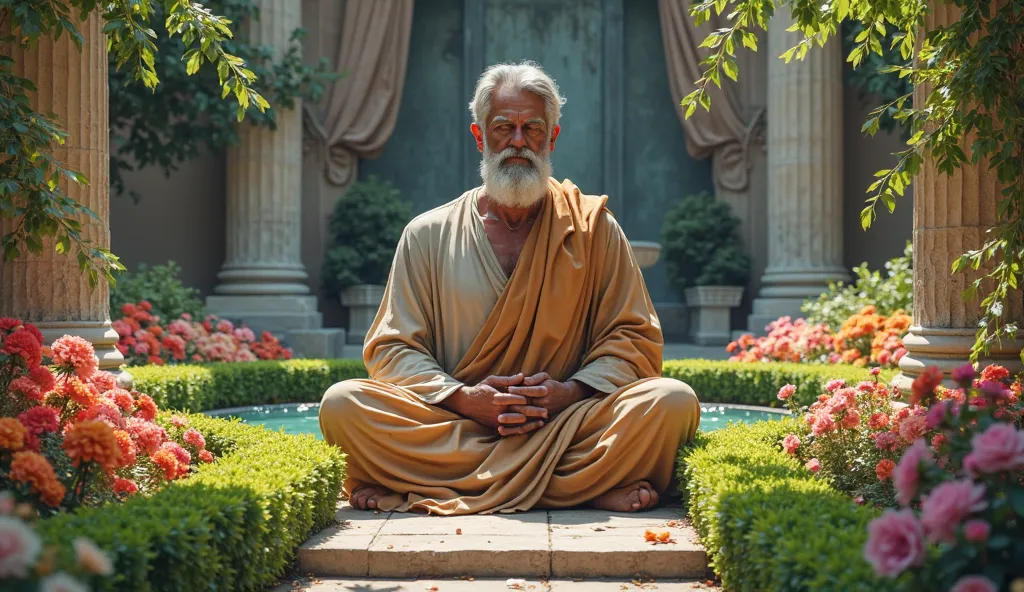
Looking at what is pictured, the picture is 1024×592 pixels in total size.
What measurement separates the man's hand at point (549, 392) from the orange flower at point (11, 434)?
193 centimetres

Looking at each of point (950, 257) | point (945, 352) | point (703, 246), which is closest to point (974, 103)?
point (950, 257)

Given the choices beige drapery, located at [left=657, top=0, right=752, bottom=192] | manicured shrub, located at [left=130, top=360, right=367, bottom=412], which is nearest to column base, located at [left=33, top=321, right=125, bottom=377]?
manicured shrub, located at [left=130, top=360, right=367, bottom=412]

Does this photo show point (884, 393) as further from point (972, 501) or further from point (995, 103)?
point (972, 501)

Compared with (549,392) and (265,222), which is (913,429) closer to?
(549,392)

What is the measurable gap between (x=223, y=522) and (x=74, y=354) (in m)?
1.32

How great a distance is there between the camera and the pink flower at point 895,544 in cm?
201

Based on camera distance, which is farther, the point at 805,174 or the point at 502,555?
the point at 805,174

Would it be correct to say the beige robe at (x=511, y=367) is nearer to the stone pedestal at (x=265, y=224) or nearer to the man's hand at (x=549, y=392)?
the man's hand at (x=549, y=392)

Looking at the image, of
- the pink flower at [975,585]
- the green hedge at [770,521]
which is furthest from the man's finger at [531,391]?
the pink flower at [975,585]

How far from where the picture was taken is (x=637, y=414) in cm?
424

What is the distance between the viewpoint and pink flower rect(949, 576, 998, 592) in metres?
1.88

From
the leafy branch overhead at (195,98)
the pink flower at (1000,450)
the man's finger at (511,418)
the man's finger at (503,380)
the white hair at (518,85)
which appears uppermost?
the leafy branch overhead at (195,98)

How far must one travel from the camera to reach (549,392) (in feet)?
14.4

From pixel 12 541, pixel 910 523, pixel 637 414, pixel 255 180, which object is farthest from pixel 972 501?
pixel 255 180
